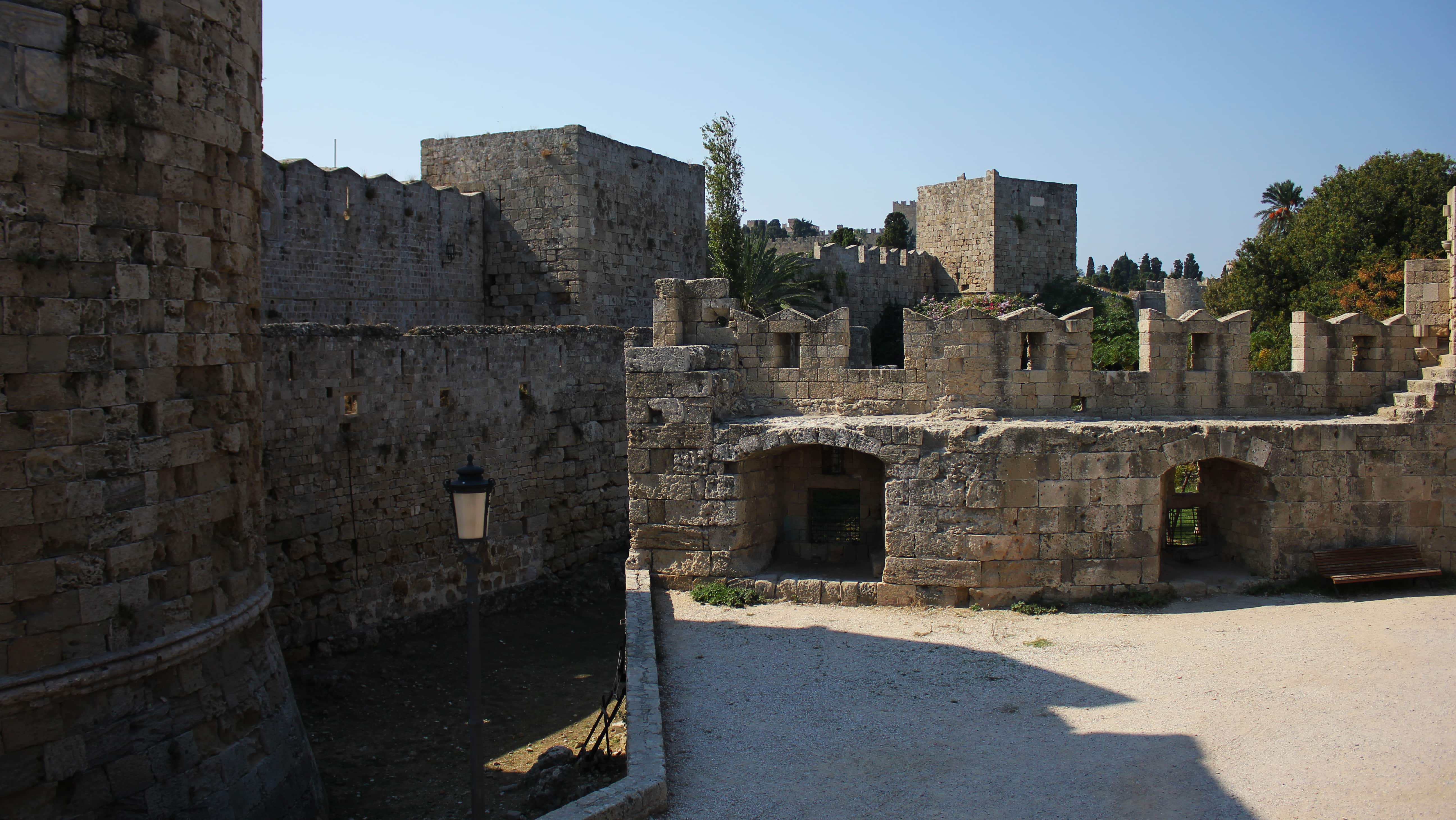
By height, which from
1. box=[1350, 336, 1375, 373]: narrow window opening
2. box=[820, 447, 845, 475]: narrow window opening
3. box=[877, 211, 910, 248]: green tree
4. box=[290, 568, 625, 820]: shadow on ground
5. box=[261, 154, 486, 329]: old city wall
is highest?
box=[877, 211, 910, 248]: green tree

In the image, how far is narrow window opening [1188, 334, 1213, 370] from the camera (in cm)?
1005

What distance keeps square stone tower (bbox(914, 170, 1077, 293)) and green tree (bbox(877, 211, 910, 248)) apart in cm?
888

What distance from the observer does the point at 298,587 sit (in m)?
11.5

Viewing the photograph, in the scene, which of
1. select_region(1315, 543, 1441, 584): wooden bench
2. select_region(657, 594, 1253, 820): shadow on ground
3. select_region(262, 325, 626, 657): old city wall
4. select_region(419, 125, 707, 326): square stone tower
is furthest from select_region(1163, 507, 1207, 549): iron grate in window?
select_region(419, 125, 707, 326): square stone tower

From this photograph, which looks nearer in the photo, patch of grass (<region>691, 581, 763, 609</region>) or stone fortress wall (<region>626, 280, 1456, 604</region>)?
stone fortress wall (<region>626, 280, 1456, 604</region>)

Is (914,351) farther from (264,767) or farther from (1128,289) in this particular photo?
(1128,289)

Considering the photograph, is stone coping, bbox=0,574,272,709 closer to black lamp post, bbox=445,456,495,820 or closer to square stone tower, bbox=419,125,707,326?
black lamp post, bbox=445,456,495,820

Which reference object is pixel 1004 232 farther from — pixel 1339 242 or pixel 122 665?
pixel 122 665

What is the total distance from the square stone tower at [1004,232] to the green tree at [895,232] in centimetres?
888

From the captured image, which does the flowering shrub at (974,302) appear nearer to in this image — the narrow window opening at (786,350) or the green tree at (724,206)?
the green tree at (724,206)

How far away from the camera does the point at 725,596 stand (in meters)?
9.48

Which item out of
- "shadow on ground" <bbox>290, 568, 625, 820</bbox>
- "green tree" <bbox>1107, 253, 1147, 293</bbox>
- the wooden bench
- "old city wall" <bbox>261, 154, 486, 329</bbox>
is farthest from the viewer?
"green tree" <bbox>1107, 253, 1147, 293</bbox>

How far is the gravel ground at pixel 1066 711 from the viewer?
5863 millimetres

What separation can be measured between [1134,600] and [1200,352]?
8.89ft
